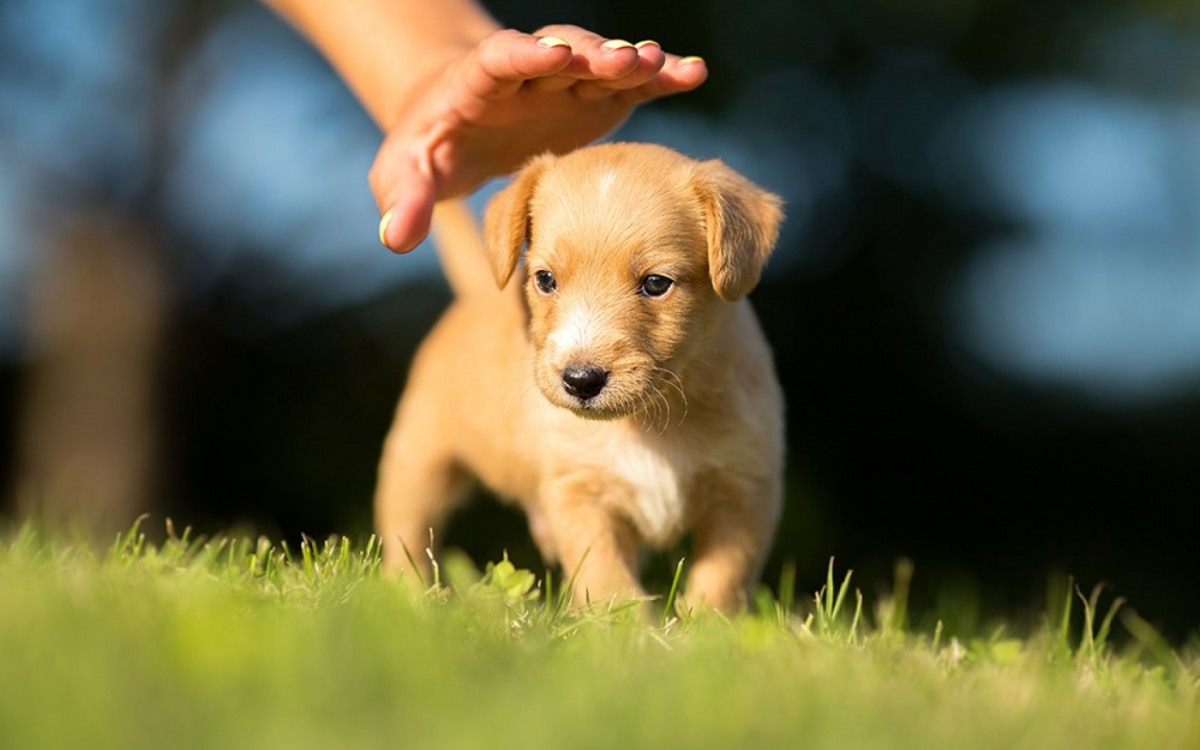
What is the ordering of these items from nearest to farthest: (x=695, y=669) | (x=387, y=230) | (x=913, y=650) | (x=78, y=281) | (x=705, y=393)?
(x=695, y=669)
(x=913, y=650)
(x=387, y=230)
(x=705, y=393)
(x=78, y=281)

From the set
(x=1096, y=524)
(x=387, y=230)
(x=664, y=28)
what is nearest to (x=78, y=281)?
(x=664, y=28)

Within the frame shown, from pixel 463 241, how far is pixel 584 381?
198 cm

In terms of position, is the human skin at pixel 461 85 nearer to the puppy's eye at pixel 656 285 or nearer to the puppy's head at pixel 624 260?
the puppy's head at pixel 624 260

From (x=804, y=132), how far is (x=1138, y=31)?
2.73 m

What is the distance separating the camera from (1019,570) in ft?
32.9

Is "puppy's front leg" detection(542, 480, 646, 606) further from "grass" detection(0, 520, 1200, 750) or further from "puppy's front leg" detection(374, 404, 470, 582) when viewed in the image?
"puppy's front leg" detection(374, 404, 470, 582)

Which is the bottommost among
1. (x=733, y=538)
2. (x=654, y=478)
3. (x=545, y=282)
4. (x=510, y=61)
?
(x=733, y=538)

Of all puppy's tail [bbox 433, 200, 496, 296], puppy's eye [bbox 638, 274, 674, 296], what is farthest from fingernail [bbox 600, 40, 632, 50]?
puppy's tail [bbox 433, 200, 496, 296]

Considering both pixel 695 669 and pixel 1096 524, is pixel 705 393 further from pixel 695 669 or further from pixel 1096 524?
pixel 1096 524

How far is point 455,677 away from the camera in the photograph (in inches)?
78.0

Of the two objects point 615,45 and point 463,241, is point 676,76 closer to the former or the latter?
point 615,45

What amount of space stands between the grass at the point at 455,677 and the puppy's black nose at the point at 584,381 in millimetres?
547

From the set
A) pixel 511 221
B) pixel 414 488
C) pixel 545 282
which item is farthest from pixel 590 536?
pixel 414 488

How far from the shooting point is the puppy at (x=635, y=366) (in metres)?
3.42
